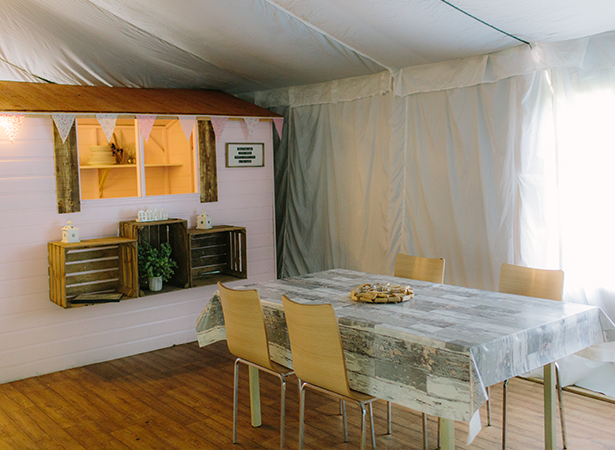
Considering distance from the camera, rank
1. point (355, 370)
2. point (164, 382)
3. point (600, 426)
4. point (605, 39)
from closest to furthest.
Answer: point (355, 370) → point (600, 426) → point (605, 39) → point (164, 382)

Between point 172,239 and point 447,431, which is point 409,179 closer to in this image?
point 172,239

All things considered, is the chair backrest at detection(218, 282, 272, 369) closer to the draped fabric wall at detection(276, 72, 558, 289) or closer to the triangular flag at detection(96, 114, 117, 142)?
the draped fabric wall at detection(276, 72, 558, 289)

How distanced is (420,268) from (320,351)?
51.7 inches

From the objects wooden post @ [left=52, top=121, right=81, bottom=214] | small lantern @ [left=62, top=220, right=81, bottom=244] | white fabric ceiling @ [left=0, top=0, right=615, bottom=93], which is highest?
white fabric ceiling @ [left=0, top=0, right=615, bottom=93]

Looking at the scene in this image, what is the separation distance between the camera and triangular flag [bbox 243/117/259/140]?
521 centimetres

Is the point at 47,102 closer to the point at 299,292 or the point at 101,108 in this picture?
the point at 101,108

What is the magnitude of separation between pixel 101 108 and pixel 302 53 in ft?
5.27

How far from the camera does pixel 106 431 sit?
3287 millimetres

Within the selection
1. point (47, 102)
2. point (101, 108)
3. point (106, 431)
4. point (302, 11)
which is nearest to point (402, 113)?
point (302, 11)

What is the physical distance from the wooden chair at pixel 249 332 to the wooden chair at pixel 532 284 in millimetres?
1188

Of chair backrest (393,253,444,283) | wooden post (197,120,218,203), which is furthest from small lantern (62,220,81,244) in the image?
chair backrest (393,253,444,283)

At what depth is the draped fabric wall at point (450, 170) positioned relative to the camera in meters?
3.66

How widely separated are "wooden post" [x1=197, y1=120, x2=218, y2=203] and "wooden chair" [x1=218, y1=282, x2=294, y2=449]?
212cm

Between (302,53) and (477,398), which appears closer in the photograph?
(477,398)
